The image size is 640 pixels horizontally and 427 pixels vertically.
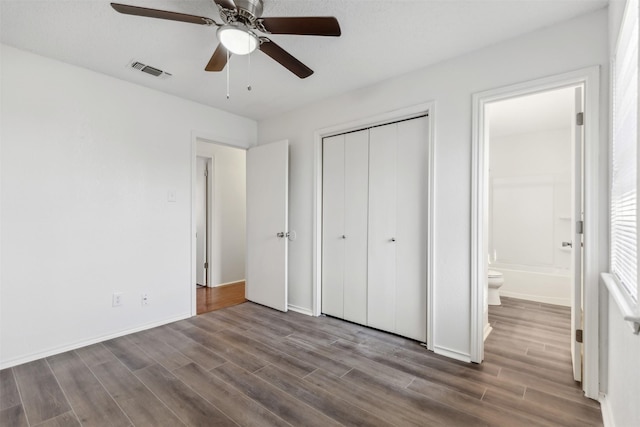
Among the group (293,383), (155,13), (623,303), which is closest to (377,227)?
(293,383)

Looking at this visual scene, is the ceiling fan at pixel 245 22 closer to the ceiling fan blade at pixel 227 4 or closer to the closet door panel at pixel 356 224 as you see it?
the ceiling fan blade at pixel 227 4

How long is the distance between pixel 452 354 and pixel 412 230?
106 cm

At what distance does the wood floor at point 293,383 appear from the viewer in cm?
169

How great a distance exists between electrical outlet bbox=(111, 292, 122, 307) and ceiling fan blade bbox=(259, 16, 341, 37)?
8.77 ft

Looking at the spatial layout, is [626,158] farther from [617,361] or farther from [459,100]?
[459,100]

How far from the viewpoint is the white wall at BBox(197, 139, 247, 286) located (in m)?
4.65

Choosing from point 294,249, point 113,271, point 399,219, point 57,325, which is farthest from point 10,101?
point 399,219

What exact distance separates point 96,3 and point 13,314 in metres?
2.33

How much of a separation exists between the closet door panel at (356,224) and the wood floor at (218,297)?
1.61 m

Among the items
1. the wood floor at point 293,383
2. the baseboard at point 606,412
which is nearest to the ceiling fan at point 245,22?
the wood floor at point 293,383

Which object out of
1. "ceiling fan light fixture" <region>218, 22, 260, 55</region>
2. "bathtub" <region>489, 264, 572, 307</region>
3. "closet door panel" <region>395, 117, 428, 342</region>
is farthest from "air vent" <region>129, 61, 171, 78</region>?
"bathtub" <region>489, 264, 572, 307</region>

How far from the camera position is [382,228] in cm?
290

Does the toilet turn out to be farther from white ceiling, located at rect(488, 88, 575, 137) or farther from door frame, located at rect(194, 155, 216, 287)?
door frame, located at rect(194, 155, 216, 287)

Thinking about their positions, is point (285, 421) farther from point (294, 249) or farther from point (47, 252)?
point (47, 252)
